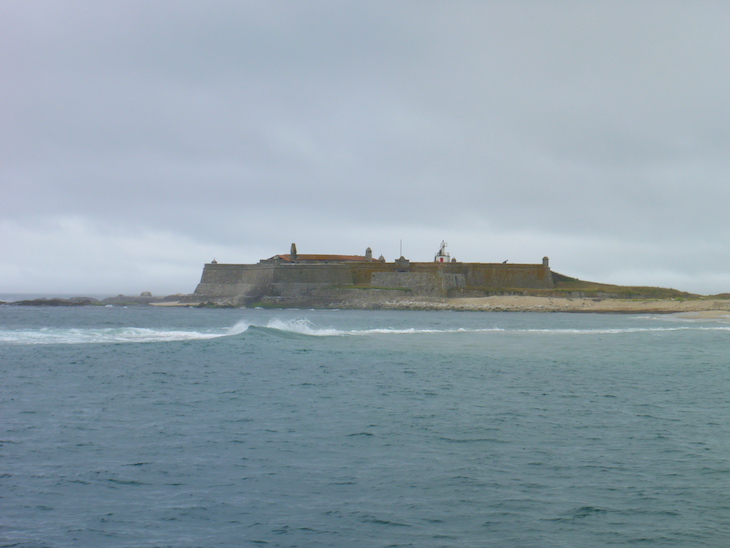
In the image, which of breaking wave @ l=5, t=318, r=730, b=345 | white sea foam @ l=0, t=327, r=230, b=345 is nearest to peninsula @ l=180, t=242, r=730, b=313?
breaking wave @ l=5, t=318, r=730, b=345

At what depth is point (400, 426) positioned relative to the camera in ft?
43.7

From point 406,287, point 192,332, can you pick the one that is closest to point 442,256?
point 406,287

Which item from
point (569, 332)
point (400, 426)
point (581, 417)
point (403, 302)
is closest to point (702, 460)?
point (581, 417)

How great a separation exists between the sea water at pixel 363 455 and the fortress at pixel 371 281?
174 feet

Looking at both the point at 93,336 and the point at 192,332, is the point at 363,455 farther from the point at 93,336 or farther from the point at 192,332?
the point at 192,332

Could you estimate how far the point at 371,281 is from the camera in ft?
260

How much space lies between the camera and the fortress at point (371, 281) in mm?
76250

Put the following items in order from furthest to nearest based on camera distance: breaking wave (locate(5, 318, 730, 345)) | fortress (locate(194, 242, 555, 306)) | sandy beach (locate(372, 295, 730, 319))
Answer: fortress (locate(194, 242, 555, 306)) → sandy beach (locate(372, 295, 730, 319)) → breaking wave (locate(5, 318, 730, 345))

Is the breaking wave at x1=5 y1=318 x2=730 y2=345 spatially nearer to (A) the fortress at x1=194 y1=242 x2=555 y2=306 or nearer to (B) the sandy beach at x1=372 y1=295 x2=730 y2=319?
(B) the sandy beach at x1=372 y1=295 x2=730 y2=319

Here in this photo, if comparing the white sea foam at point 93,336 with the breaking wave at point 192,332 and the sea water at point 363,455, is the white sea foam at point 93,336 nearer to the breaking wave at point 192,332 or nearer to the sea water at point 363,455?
the breaking wave at point 192,332

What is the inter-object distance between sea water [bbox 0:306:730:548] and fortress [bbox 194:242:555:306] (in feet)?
174

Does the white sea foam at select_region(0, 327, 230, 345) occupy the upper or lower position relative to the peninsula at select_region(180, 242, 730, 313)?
lower

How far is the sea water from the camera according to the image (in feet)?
26.3

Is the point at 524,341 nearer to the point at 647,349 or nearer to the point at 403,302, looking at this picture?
the point at 647,349
